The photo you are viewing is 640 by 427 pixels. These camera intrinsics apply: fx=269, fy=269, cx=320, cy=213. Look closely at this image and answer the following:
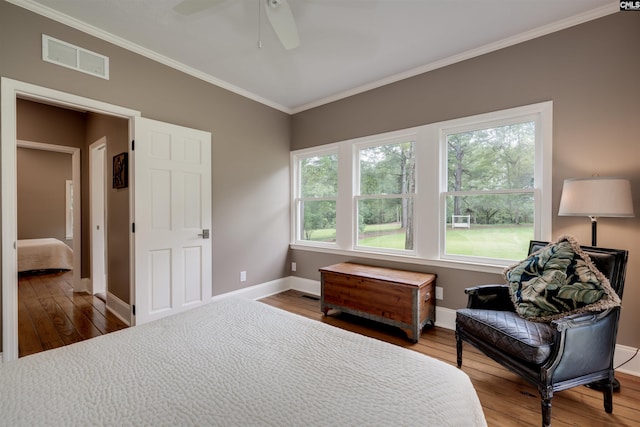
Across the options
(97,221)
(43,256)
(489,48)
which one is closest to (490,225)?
(489,48)

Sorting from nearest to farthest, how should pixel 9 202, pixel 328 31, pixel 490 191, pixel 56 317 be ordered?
pixel 9 202 → pixel 328 31 → pixel 490 191 → pixel 56 317

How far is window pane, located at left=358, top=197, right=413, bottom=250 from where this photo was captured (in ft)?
10.5

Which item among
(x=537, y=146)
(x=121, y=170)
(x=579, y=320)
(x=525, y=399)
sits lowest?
(x=525, y=399)

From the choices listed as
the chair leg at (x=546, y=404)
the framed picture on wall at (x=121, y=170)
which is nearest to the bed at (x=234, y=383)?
the chair leg at (x=546, y=404)

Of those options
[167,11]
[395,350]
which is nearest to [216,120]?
[167,11]

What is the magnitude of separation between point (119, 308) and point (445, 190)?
394cm

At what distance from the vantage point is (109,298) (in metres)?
3.34

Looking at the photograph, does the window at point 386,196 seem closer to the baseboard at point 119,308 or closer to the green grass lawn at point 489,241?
the green grass lawn at point 489,241

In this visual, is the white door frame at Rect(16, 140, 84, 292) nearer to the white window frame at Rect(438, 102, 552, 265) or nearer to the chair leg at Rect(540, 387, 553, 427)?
the white window frame at Rect(438, 102, 552, 265)

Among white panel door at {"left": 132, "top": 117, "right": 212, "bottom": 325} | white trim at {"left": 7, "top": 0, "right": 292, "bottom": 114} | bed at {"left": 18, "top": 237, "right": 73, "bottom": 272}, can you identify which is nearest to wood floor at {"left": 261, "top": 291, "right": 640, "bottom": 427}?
white panel door at {"left": 132, "top": 117, "right": 212, "bottom": 325}

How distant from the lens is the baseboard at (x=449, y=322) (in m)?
2.04

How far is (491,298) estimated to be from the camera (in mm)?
2129

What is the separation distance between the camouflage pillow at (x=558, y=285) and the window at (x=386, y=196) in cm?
127

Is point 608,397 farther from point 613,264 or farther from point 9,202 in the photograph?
point 9,202
